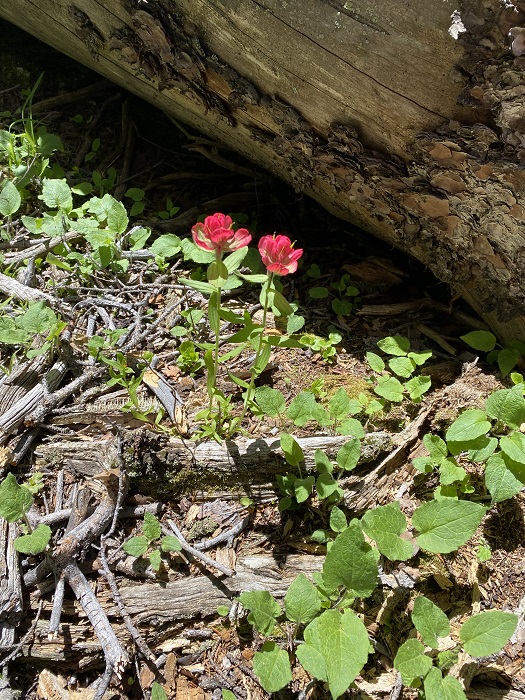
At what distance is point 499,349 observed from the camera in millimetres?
2217

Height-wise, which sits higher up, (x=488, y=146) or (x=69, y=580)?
(x=488, y=146)

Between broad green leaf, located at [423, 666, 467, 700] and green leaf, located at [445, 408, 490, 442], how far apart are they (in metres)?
0.61

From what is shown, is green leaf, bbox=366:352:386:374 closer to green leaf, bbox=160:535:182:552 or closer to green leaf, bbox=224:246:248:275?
green leaf, bbox=224:246:248:275

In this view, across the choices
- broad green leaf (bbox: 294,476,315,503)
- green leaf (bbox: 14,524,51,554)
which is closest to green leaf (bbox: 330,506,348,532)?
broad green leaf (bbox: 294,476,315,503)

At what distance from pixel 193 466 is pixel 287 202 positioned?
1472 millimetres

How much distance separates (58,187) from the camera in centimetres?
250

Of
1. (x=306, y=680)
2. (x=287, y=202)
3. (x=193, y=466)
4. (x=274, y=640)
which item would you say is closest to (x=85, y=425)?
(x=193, y=466)

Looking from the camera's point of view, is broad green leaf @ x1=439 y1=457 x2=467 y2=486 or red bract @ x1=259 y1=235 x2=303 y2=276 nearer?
red bract @ x1=259 y1=235 x2=303 y2=276

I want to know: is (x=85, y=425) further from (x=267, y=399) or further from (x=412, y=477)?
(x=412, y=477)

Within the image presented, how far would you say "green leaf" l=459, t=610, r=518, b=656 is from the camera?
1369mm

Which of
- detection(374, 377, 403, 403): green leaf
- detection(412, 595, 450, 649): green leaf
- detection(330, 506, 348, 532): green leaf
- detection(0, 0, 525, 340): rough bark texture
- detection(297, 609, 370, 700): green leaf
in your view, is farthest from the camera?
detection(374, 377, 403, 403): green leaf

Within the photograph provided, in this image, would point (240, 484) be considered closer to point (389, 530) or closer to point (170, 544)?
point (170, 544)

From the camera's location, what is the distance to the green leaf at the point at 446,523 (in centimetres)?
148

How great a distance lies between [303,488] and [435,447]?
17.0 inches
